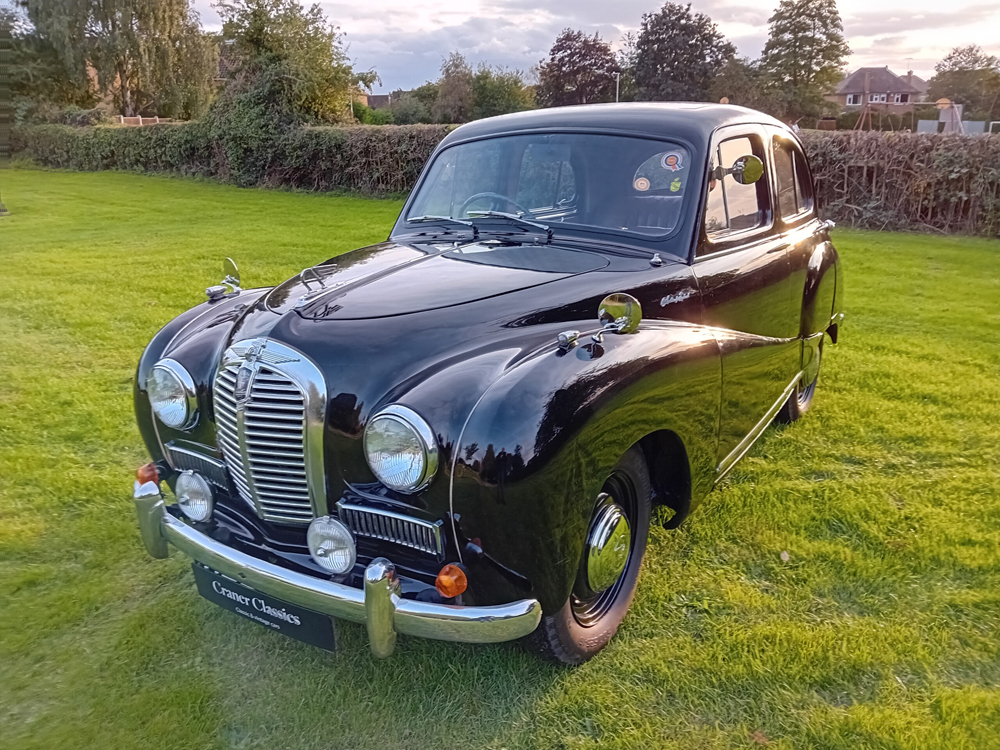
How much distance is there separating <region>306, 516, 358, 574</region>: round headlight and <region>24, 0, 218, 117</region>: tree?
3600 cm

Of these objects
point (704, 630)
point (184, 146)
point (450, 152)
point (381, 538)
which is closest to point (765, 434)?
point (704, 630)

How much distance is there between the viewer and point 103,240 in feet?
40.0

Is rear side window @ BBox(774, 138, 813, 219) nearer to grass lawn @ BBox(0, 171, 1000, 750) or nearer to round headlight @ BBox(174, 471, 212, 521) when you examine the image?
grass lawn @ BBox(0, 171, 1000, 750)

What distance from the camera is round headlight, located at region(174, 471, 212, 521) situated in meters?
2.67

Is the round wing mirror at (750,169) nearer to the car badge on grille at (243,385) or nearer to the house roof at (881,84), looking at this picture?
the car badge on grille at (243,385)

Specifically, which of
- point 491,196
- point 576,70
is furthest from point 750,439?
point 576,70

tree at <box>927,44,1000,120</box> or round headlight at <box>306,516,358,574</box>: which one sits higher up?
tree at <box>927,44,1000,120</box>

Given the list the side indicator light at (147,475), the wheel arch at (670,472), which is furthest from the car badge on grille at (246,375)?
the wheel arch at (670,472)

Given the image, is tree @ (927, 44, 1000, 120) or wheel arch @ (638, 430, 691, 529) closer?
wheel arch @ (638, 430, 691, 529)

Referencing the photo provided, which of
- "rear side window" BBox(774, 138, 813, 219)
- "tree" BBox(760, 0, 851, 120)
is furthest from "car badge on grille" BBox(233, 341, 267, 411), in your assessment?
"tree" BBox(760, 0, 851, 120)

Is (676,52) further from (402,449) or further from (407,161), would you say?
(402,449)

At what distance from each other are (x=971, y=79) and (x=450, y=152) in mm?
67811

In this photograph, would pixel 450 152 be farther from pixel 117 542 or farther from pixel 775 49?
pixel 775 49

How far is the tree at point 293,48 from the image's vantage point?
65.9 ft
